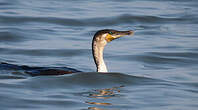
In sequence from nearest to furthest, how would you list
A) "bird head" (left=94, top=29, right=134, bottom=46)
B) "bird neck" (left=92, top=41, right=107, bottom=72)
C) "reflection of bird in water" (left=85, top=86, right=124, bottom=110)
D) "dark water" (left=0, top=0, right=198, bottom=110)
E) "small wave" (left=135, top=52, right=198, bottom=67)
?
1. "reflection of bird in water" (left=85, top=86, right=124, bottom=110)
2. "dark water" (left=0, top=0, right=198, bottom=110)
3. "bird head" (left=94, top=29, right=134, bottom=46)
4. "bird neck" (left=92, top=41, right=107, bottom=72)
5. "small wave" (left=135, top=52, right=198, bottom=67)

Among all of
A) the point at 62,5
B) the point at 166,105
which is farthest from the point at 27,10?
the point at 166,105

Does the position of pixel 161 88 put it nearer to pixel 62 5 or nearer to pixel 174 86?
pixel 174 86

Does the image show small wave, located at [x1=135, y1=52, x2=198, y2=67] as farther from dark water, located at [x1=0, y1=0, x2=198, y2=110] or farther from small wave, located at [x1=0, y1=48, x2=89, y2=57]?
small wave, located at [x1=0, y1=48, x2=89, y2=57]

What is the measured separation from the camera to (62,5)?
725 inches

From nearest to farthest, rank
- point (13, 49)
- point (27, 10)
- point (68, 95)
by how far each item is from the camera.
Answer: point (68, 95) → point (13, 49) → point (27, 10)

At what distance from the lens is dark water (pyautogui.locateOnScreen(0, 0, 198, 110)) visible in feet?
27.8


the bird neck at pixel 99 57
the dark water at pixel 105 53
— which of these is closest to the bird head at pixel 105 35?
the bird neck at pixel 99 57

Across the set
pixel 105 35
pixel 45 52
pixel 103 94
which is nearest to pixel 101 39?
pixel 105 35

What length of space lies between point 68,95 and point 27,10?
31.0ft

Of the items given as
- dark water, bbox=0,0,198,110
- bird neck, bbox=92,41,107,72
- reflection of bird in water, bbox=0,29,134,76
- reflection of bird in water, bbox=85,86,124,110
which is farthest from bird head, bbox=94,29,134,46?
reflection of bird in water, bbox=85,86,124,110

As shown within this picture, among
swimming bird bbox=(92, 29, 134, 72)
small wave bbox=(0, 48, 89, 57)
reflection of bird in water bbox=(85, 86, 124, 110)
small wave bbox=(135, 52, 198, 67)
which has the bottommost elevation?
reflection of bird in water bbox=(85, 86, 124, 110)

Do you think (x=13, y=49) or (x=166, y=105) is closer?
(x=166, y=105)

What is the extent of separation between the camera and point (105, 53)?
12609mm

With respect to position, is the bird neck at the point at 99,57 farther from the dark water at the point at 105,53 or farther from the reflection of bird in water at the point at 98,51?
the dark water at the point at 105,53
